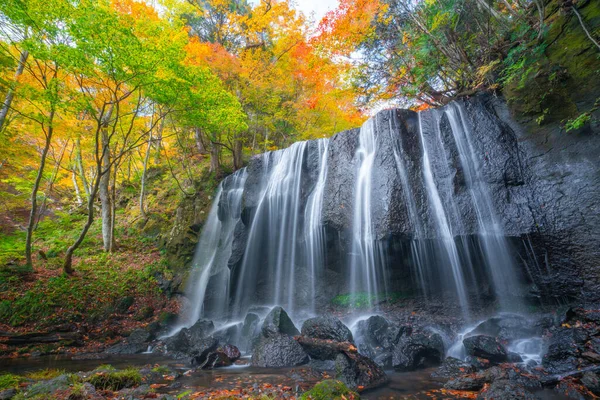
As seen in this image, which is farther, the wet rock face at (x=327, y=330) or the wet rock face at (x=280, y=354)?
the wet rock face at (x=327, y=330)

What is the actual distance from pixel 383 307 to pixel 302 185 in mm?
5217

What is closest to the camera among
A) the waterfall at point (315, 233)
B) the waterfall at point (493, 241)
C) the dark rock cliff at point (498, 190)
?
the dark rock cliff at point (498, 190)

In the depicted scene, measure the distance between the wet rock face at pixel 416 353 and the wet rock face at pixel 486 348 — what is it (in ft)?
2.00

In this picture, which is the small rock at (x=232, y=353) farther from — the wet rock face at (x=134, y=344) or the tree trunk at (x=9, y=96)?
the tree trunk at (x=9, y=96)

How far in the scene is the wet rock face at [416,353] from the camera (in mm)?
5512

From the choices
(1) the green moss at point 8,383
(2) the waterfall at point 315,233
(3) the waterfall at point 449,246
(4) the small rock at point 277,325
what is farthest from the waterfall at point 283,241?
(1) the green moss at point 8,383

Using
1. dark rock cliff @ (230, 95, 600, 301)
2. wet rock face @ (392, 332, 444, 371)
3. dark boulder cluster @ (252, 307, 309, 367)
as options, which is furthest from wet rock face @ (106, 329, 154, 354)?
wet rock face @ (392, 332, 444, 371)

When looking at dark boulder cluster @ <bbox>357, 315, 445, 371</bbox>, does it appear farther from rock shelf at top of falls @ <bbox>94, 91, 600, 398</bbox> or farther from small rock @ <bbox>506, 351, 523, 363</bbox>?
small rock @ <bbox>506, 351, 523, 363</bbox>

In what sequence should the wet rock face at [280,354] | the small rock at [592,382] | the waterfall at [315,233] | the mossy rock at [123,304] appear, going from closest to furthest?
the small rock at [592,382]
the wet rock face at [280,354]
the waterfall at [315,233]
the mossy rock at [123,304]

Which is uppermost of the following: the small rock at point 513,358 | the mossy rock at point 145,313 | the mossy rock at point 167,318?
the mossy rock at point 145,313

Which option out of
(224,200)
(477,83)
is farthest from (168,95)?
(477,83)

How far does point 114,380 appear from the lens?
4277mm

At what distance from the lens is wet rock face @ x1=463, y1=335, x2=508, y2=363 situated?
17.4 feet

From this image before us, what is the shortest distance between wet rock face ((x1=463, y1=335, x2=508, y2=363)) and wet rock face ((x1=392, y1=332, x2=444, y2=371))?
610 millimetres
